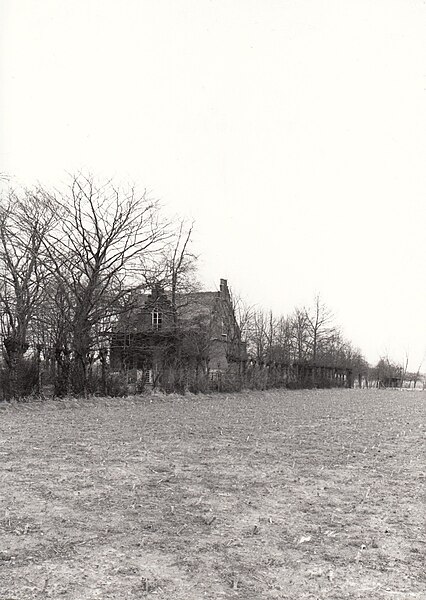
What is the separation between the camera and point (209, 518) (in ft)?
18.4

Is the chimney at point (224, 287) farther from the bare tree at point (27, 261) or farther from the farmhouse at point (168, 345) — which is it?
the bare tree at point (27, 261)

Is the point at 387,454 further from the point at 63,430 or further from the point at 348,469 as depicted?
the point at 63,430

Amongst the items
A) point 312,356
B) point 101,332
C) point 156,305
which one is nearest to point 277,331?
point 312,356

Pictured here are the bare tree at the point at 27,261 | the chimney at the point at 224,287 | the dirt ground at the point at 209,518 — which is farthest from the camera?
the chimney at the point at 224,287

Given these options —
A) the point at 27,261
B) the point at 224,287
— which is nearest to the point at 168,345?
the point at 27,261

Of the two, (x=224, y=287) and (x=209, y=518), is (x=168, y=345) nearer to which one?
(x=224, y=287)

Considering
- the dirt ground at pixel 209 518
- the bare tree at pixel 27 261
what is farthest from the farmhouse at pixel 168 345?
the dirt ground at pixel 209 518

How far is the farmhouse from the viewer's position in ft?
94.3

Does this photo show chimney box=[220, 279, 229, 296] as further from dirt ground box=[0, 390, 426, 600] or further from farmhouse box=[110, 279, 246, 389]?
dirt ground box=[0, 390, 426, 600]

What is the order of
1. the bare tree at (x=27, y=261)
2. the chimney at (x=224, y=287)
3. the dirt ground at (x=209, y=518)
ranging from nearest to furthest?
the dirt ground at (x=209, y=518) → the bare tree at (x=27, y=261) → the chimney at (x=224, y=287)

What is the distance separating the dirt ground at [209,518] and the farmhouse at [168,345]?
17.2 metres

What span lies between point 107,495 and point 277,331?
59.7 meters

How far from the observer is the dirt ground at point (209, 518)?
13.2 ft

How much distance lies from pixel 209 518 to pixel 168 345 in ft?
94.8
